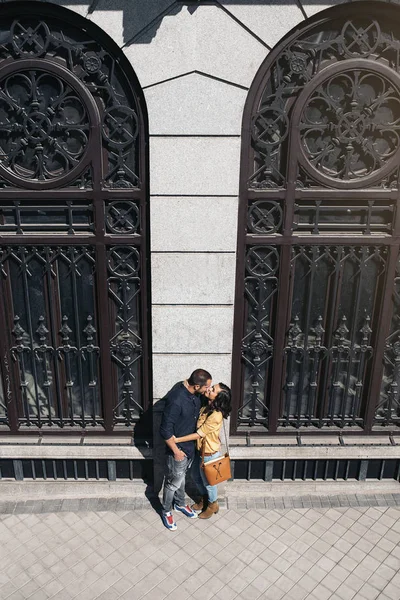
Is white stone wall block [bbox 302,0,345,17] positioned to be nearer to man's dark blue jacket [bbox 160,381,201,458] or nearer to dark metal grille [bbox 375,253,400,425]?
dark metal grille [bbox 375,253,400,425]

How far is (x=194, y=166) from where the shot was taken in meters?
5.51

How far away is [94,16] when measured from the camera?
512 cm

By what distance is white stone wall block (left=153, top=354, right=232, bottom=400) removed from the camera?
20.2 ft

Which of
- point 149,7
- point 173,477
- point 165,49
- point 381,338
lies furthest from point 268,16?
point 173,477

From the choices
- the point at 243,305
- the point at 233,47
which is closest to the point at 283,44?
the point at 233,47

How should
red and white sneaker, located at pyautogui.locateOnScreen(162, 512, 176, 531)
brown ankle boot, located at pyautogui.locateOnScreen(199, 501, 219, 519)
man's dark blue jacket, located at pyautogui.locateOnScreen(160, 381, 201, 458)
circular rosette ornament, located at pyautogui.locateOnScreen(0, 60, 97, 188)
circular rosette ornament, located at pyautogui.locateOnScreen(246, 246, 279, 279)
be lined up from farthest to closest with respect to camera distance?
brown ankle boot, located at pyautogui.locateOnScreen(199, 501, 219, 519) < red and white sneaker, located at pyautogui.locateOnScreen(162, 512, 176, 531) < circular rosette ornament, located at pyautogui.locateOnScreen(246, 246, 279, 279) < man's dark blue jacket, located at pyautogui.locateOnScreen(160, 381, 201, 458) < circular rosette ornament, located at pyautogui.locateOnScreen(0, 60, 97, 188)

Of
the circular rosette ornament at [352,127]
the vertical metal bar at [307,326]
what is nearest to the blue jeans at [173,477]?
the vertical metal bar at [307,326]

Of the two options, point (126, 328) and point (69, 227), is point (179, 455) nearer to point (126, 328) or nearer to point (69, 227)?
point (126, 328)

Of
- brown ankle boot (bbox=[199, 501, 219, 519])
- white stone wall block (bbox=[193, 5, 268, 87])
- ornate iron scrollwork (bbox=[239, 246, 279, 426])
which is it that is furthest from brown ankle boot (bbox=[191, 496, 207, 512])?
white stone wall block (bbox=[193, 5, 268, 87])

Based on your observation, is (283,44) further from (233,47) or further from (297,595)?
(297,595)

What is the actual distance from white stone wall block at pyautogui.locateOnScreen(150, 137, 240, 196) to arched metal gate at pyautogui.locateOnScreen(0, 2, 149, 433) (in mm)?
222

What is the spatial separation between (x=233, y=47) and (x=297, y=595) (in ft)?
18.6

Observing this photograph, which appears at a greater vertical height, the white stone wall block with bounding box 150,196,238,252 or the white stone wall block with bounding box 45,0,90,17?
the white stone wall block with bounding box 45,0,90,17

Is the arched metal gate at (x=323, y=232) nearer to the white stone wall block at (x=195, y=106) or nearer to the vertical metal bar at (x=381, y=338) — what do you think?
the vertical metal bar at (x=381, y=338)
